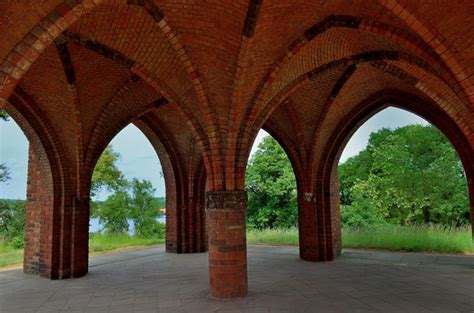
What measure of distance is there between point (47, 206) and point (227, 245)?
→ 18.0 feet

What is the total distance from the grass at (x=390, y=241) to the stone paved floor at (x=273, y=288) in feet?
6.80

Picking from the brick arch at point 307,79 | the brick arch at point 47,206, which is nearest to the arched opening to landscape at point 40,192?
the brick arch at point 47,206

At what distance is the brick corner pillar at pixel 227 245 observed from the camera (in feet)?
21.7

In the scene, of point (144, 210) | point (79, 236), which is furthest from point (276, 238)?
point (144, 210)

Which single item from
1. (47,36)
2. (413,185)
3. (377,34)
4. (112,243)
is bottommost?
(112,243)

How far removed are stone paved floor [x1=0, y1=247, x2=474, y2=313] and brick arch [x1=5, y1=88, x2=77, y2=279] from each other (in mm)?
477

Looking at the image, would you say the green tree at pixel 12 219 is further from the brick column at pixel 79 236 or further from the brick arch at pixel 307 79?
the brick arch at pixel 307 79

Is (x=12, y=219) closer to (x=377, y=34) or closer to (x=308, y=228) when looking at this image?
(x=308, y=228)

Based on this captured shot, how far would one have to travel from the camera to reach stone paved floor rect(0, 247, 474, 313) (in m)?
6.00

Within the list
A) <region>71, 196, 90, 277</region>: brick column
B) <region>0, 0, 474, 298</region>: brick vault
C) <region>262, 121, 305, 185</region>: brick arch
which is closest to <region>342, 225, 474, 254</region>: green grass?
<region>0, 0, 474, 298</region>: brick vault

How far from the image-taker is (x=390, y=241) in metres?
14.2

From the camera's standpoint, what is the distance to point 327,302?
6125 mm

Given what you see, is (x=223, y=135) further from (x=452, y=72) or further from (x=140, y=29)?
(x=452, y=72)

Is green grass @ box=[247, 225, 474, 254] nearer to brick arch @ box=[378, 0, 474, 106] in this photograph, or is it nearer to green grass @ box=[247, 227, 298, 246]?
green grass @ box=[247, 227, 298, 246]
